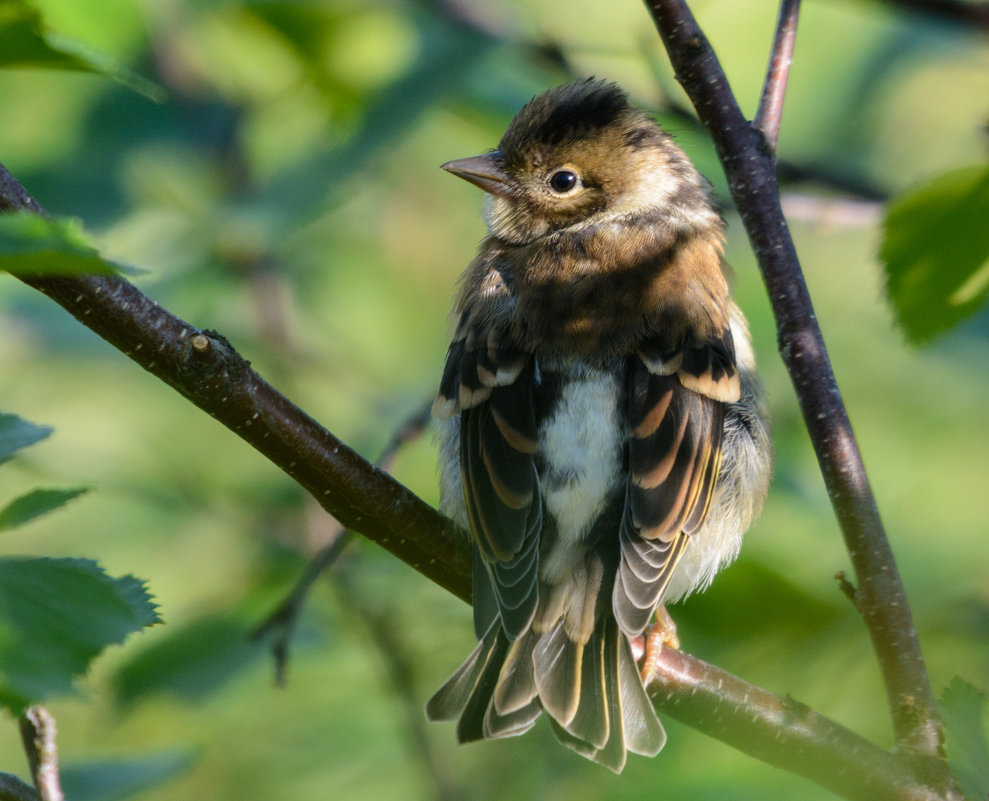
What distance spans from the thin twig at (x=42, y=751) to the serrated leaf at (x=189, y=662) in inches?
50.4

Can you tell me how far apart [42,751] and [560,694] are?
1.27 meters

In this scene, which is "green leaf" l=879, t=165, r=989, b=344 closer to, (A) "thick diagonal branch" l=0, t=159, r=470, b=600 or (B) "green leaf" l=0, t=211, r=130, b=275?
(A) "thick diagonal branch" l=0, t=159, r=470, b=600

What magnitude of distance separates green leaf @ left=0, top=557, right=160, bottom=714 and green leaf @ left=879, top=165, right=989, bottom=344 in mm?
1670

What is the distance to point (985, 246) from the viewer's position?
92.1 inches

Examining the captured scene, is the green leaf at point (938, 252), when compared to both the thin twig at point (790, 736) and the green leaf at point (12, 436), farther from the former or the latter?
the green leaf at point (12, 436)

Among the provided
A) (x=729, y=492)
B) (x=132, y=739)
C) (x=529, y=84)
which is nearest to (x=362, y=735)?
(x=132, y=739)

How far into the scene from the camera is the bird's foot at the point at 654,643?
2893 mm

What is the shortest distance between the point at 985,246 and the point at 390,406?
2.67m

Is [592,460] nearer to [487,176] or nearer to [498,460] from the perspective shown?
[498,460]

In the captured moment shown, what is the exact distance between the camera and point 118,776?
2.57 m

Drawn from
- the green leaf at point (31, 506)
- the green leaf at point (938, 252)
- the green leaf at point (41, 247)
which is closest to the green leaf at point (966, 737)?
the green leaf at point (938, 252)

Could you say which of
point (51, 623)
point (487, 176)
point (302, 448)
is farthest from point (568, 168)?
point (51, 623)

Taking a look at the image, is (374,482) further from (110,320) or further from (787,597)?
(787,597)

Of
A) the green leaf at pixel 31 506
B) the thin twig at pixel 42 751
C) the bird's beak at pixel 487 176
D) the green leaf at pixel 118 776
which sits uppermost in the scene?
the bird's beak at pixel 487 176
